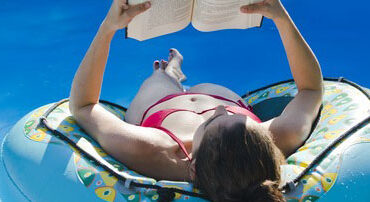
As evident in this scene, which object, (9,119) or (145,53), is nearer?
(9,119)

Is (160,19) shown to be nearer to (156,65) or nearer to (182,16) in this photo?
(182,16)

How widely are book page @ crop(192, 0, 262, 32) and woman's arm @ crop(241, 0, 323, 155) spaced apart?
0.20 ft

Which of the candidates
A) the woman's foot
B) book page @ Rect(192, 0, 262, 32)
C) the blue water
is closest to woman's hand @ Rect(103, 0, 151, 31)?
book page @ Rect(192, 0, 262, 32)

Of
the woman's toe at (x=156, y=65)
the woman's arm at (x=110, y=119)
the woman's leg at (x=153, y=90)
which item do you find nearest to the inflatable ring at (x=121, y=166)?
the woman's arm at (x=110, y=119)

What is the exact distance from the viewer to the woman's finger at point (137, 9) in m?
1.24

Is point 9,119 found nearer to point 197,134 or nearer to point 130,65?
point 130,65

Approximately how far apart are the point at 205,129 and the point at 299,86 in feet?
1.78

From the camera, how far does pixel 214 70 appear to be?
298cm

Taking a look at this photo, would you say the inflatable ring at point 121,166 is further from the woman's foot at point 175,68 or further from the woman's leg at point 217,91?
the woman's foot at point 175,68

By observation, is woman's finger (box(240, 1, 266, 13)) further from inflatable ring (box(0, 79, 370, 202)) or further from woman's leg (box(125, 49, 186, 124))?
woman's leg (box(125, 49, 186, 124))

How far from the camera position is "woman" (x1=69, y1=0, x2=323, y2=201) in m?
1.03

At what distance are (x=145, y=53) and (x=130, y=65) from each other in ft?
0.60

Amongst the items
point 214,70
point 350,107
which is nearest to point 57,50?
point 214,70

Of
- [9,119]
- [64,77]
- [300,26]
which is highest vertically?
[300,26]
